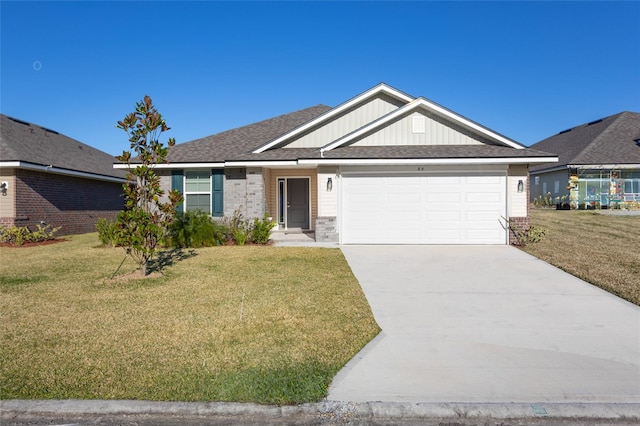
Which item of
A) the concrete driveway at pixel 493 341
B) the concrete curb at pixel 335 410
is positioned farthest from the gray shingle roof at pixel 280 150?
the concrete curb at pixel 335 410

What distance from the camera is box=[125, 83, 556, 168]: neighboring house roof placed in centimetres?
1247

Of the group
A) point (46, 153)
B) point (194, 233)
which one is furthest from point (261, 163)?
point (46, 153)

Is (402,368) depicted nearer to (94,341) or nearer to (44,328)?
(94,341)

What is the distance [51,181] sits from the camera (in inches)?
651

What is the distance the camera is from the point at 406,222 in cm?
1270

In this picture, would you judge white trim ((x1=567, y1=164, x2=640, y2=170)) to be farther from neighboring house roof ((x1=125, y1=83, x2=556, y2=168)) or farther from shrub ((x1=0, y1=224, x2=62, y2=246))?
shrub ((x1=0, y1=224, x2=62, y2=246))

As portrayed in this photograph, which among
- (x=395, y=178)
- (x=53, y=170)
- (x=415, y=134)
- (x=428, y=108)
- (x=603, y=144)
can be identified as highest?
(x=603, y=144)

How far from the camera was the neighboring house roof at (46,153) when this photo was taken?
15031mm

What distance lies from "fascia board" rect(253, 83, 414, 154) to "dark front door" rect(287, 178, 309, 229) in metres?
2.29

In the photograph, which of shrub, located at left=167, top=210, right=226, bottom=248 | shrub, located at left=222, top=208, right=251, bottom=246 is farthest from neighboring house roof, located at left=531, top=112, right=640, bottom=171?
shrub, located at left=167, top=210, right=226, bottom=248

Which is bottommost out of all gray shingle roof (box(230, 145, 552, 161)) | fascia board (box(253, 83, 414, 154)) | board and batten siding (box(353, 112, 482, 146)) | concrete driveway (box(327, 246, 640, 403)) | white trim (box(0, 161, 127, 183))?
concrete driveway (box(327, 246, 640, 403))

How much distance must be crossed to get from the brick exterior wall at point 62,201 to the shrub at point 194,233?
23.4 feet

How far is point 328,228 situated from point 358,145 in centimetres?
338

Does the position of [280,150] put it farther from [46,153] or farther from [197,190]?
[46,153]
